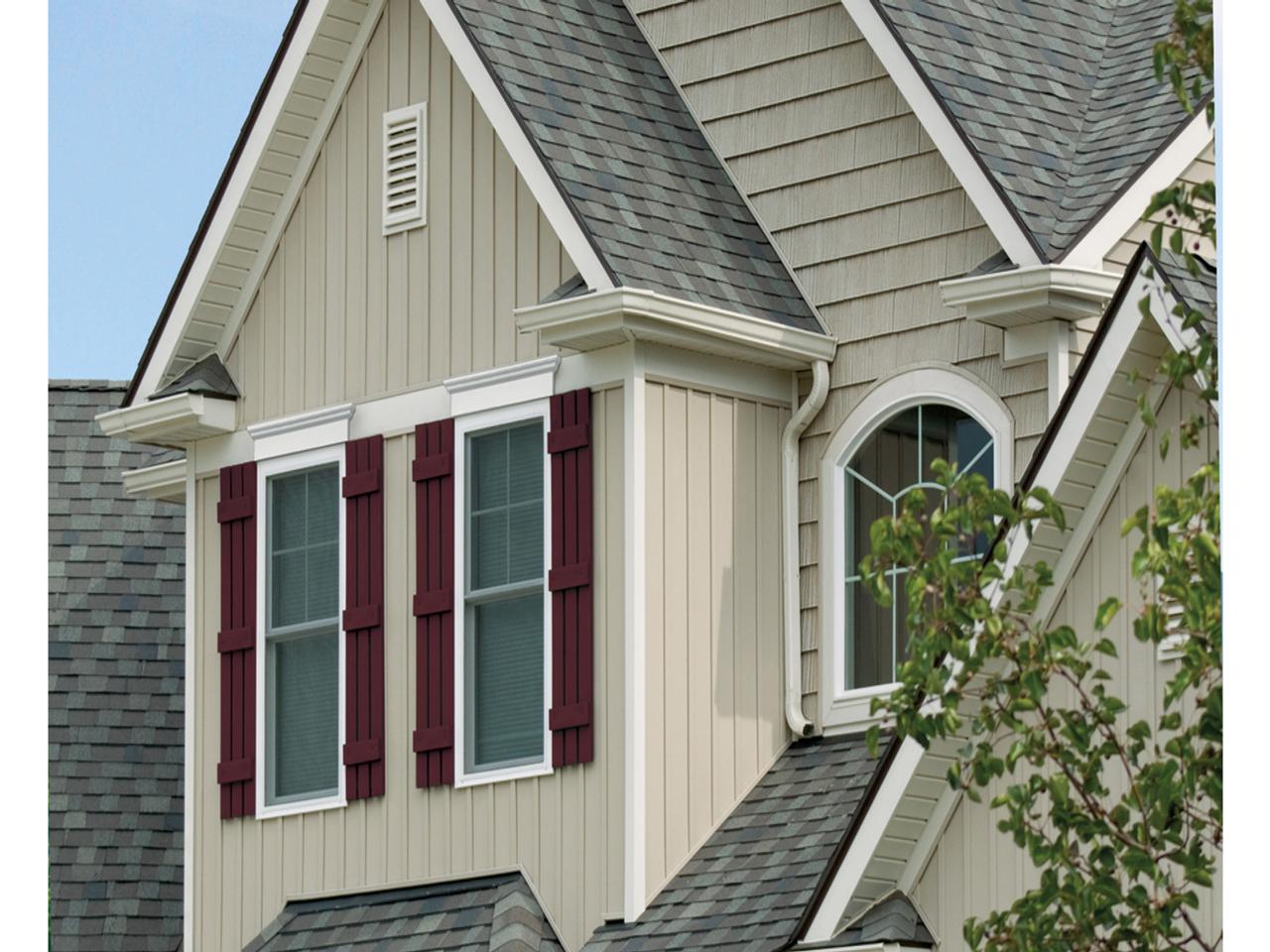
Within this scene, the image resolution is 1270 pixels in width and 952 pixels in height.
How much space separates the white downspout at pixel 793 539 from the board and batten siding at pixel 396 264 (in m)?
1.11

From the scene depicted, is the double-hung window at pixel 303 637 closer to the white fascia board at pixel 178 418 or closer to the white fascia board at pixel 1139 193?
the white fascia board at pixel 178 418

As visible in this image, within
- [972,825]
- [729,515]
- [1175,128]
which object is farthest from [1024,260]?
[972,825]

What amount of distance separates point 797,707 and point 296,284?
3.08 metres

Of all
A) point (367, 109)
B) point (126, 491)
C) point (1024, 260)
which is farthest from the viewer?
point (126, 491)

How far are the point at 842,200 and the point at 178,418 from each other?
10.5 ft

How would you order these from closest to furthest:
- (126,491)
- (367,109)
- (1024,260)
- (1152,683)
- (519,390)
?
(1152,683) < (1024,260) < (519,390) < (367,109) < (126,491)

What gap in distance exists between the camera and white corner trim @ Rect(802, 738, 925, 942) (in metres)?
9.17

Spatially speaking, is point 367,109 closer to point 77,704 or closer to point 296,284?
point 296,284

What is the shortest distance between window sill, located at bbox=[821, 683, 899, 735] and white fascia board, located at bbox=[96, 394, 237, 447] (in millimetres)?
3182

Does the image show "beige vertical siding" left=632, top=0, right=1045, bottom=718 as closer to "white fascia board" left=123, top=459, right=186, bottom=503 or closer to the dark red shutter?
the dark red shutter

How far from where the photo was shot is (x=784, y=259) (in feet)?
38.2

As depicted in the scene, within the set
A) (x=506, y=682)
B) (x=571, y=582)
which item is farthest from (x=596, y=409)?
(x=506, y=682)

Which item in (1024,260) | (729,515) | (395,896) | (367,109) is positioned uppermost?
(367,109)

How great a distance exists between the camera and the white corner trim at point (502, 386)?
11242mm
